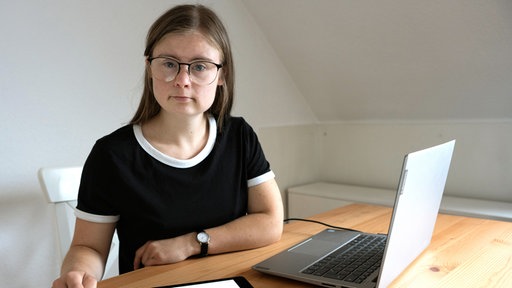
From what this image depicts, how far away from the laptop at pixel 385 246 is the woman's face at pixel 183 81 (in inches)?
16.2

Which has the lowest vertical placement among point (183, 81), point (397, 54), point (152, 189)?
point (152, 189)

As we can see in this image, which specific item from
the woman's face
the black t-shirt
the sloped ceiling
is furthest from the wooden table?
the sloped ceiling

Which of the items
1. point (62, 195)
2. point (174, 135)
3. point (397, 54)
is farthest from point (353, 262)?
point (397, 54)

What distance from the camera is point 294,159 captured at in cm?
277

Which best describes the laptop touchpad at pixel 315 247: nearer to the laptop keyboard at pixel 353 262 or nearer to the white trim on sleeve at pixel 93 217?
the laptop keyboard at pixel 353 262

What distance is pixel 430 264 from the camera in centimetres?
102

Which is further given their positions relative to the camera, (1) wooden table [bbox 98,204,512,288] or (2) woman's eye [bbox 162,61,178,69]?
(2) woman's eye [bbox 162,61,178,69]

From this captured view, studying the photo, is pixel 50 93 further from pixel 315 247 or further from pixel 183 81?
pixel 315 247

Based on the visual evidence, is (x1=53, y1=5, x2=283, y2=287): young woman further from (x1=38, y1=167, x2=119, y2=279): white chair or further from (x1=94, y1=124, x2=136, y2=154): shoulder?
(x1=38, y1=167, x2=119, y2=279): white chair

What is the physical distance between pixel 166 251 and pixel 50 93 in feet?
3.31

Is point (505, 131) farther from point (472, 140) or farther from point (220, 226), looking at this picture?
point (220, 226)

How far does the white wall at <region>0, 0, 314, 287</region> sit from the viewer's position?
1.68m

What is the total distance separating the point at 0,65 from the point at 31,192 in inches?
18.4

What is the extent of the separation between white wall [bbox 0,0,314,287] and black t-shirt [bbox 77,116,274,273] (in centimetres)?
49
